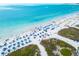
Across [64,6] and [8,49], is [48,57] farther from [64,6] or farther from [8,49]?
[64,6]

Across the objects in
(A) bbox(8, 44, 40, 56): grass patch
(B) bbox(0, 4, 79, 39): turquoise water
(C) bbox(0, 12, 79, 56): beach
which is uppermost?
(B) bbox(0, 4, 79, 39): turquoise water

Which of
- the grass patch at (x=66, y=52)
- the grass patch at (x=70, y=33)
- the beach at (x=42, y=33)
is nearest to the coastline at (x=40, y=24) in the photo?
the beach at (x=42, y=33)

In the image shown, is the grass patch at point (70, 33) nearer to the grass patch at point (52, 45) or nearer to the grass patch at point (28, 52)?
the grass patch at point (52, 45)

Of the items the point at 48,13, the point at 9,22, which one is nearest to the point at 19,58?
the point at 9,22

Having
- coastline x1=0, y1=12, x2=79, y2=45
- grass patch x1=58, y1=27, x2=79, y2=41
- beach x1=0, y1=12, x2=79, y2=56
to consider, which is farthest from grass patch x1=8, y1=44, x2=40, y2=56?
grass patch x1=58, y1=27, x2=79, y2=41

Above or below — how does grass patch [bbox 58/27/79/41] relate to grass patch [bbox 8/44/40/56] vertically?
above

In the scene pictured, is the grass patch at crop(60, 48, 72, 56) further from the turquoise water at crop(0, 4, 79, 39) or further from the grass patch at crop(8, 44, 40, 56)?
the turquoise water at crop(0, 4, 79, 39)

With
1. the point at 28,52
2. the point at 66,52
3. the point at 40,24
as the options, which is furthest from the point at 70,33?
the point at 28,52
